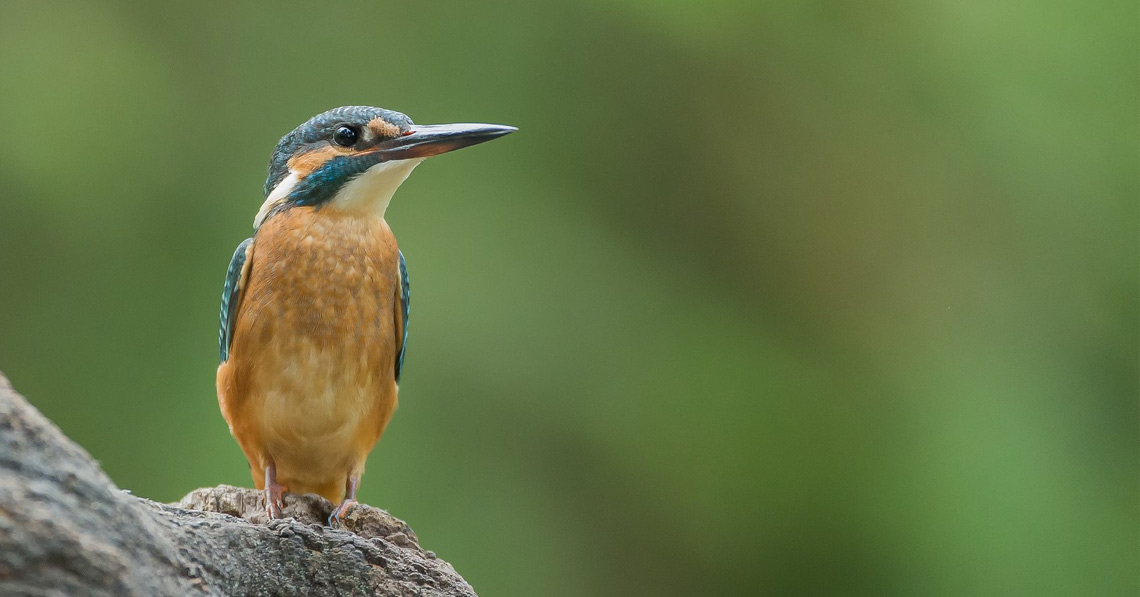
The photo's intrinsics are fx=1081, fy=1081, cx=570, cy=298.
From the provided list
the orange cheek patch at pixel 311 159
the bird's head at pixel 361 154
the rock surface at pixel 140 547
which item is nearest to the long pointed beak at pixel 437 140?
the bird's head at pixel 361 154

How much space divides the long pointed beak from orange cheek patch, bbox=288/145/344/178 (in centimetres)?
14

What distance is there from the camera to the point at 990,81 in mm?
5156

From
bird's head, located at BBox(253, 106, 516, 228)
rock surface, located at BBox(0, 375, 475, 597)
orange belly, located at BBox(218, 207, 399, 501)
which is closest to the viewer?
rock surface, located at BBox(0, 375, 475, 597)

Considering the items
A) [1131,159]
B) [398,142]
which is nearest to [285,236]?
[398,142]

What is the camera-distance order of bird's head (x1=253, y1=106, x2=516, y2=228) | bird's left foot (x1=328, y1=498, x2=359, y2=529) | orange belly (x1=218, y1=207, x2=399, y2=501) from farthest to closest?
bird's head (x1=253, y1=106, x2=516, y2=228) → orange belly (x1=218, y1=207, x2=399, y2=501) → bird's left foot (x1=328, y1=498, x2=359, y2=529)

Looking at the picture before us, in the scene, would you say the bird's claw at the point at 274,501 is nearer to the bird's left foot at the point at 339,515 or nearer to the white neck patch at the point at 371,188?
the bird's left foot at the point at 339,515

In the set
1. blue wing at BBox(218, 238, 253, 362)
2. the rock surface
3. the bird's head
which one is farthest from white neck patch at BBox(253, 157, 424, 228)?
the rock surface

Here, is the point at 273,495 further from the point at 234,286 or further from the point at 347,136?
the point at 347,136

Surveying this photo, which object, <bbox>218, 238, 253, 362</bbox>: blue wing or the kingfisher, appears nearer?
the kingfisher

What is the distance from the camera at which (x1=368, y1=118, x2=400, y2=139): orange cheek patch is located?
318 centimetres

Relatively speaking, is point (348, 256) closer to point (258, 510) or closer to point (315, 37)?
point (258, 510)

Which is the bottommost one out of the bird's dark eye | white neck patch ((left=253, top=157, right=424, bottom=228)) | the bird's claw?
the bird's claw

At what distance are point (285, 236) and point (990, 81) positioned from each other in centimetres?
358

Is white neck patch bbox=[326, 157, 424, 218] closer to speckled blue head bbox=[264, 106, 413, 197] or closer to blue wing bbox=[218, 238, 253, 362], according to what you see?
speckled blue head bbox=[264, 106, 413, 197]
